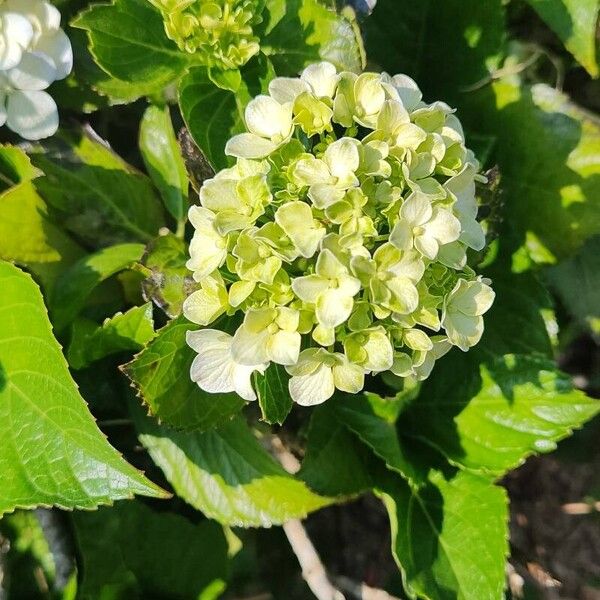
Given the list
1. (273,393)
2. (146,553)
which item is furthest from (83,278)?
(146,553)

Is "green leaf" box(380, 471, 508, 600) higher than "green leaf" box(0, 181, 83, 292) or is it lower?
lower

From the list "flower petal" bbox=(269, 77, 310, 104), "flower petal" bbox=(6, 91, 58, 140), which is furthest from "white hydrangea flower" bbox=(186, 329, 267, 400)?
"flower petal" bbox=(6, 91, 58, 140)

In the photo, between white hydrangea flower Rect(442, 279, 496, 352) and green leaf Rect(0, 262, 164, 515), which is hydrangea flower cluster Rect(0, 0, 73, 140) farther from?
white hydrangea flower Rect(442, 279, 496, 352)

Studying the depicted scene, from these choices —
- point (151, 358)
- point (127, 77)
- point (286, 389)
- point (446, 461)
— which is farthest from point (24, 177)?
point (446, 461)

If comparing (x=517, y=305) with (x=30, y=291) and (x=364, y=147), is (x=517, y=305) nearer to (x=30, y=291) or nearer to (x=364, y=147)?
(x=364, y=147)

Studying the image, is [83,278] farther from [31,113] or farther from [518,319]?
[518,319]

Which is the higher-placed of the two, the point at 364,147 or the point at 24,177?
the point at 364,147
